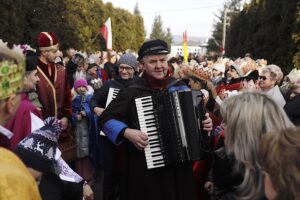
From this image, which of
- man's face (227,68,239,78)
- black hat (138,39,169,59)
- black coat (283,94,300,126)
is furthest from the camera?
man's face (227,68,239,78)

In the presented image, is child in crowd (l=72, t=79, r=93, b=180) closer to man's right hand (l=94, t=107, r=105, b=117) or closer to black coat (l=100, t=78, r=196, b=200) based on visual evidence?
man's right hand (l=94, t=107, r=105, b=117)

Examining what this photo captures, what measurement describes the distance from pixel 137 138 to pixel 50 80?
7.02 feet

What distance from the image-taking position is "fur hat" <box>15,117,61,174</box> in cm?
243

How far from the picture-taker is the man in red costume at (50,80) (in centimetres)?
518

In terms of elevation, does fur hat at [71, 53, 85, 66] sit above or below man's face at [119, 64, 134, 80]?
above

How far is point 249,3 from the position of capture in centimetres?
3206

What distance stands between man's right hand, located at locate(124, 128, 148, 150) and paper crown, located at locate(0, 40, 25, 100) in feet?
5.33

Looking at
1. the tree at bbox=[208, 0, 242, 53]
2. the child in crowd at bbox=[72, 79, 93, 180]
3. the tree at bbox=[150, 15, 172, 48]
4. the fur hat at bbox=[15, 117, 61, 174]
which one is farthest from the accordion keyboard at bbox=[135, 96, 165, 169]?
the tree at bbox=[150, 15, 172, 48]

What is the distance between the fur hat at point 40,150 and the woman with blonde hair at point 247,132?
1061 millimetres

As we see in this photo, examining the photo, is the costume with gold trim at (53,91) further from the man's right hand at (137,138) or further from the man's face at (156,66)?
the man's right hand at (137,138)

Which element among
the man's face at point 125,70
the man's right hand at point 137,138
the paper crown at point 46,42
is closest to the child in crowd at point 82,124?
the man's face at point 125,70

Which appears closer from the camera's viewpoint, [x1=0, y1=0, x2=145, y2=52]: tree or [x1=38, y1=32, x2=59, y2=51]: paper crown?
[x1=38, y1=32, x2=59, y2=51]: paper crown

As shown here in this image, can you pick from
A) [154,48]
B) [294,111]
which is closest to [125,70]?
[294,111]

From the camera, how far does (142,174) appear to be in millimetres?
3760
